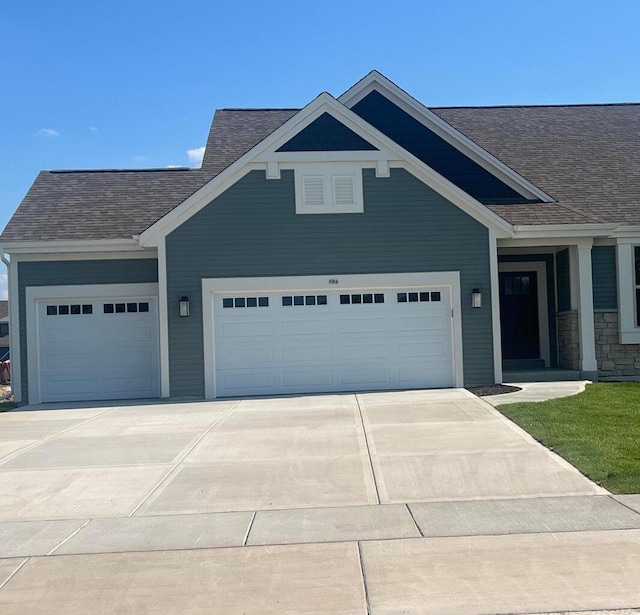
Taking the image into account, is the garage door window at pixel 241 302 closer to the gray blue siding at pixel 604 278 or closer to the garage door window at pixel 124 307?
the garage door window at pixel 124 307

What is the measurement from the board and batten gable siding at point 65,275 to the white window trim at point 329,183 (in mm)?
3886

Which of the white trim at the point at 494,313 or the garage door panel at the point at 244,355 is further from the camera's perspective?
the white trim at the point at 494,313

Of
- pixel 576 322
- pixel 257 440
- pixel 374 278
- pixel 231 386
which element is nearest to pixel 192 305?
pixel 231 386

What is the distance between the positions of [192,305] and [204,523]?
312 inches

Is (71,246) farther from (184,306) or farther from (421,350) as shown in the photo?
(421,350)

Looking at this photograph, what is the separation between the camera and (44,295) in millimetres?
14016

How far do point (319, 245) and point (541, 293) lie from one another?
6.17 m

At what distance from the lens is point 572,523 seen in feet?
18.1

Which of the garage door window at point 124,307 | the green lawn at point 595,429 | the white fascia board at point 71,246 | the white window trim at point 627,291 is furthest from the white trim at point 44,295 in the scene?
the white window trim at point 627,291

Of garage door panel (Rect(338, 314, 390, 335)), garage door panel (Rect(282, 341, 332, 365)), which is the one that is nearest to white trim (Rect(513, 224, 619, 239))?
garage door panel (Rect(338, 314, 390, 335))

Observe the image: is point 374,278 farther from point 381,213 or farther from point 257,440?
point 257,440

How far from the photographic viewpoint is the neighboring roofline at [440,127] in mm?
15377

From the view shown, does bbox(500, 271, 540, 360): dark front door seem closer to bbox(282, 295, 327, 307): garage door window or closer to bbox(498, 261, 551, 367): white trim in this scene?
bbox(498, 261, 551, 367): white trim

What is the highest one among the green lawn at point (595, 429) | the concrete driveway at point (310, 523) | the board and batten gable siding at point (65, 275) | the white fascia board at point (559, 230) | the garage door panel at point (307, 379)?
the white fascia board at point (559, 230)
